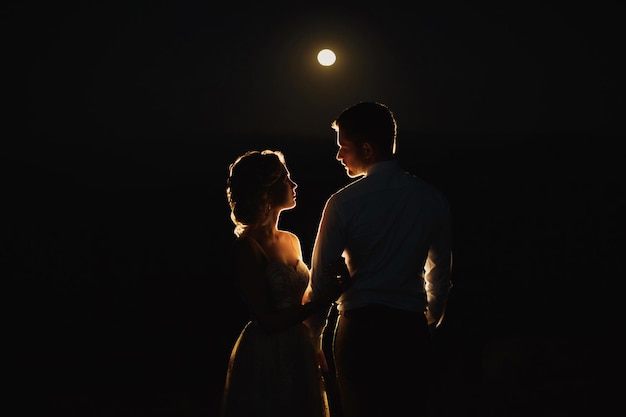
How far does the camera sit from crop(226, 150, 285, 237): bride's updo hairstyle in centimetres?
323

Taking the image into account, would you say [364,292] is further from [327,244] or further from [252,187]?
[252,187]

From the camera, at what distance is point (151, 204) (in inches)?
810

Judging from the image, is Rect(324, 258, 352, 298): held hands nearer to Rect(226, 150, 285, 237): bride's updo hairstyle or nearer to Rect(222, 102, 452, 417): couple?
Rect(222, 102, 452, 417): couple

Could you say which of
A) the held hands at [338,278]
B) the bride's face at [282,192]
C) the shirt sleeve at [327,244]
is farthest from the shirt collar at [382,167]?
the bride's face at [282,192]

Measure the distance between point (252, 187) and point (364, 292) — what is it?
92 cm

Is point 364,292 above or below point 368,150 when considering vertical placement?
Answer: below

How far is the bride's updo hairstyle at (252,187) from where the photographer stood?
3.23 m

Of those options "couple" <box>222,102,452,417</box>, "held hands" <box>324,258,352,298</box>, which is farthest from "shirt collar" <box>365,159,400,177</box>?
"held hands" <box>324,258,352,298</box>

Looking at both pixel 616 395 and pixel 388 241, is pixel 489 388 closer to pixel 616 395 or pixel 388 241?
pixel 616 395

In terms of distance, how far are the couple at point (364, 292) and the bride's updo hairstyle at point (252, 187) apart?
16 cm

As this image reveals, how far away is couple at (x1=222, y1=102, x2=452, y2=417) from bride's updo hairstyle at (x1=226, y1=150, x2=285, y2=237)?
0.16 m

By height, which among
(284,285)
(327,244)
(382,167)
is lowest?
(284,285)

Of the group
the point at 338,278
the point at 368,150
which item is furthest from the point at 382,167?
the point at 338,278

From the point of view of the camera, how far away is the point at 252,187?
10.7 ft
